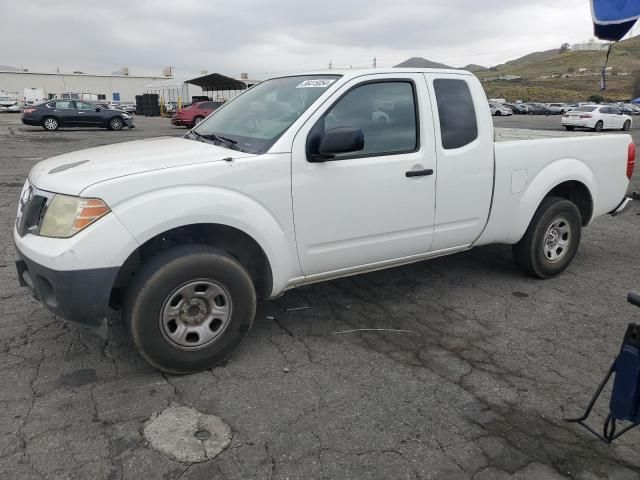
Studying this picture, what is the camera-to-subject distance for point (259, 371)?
3.25 meters

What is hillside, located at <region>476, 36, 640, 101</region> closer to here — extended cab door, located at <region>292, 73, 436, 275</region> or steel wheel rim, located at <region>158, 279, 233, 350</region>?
extended cab door, located at <region>292, 73, 436, 275</region>

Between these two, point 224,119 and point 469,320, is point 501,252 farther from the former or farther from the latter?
point 224,119

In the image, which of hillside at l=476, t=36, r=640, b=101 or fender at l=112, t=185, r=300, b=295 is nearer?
fender at l=112, t=185, r=300, b=295

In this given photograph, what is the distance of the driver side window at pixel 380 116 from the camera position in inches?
140

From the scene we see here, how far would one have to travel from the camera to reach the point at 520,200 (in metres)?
4.45

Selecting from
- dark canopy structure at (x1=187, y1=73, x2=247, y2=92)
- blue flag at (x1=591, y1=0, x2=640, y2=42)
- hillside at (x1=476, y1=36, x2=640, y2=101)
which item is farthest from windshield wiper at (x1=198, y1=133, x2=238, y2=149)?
hillside at (x1=476, y1=36, x2=640, y2=101)

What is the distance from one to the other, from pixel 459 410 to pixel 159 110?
46.5 meters

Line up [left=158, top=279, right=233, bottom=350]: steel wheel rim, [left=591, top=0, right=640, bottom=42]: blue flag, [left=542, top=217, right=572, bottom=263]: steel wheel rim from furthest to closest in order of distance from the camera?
1. [left=591, top=0, right=640, bottom=42]: blue flag
2. [left=542, top=217, right=572, bottom=263]: steel wheel rim
3. [left=158, top=279, right=233, bottom=350]: steel wheel rim

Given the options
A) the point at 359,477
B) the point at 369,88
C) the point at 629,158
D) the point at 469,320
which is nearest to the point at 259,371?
the point at 359,477

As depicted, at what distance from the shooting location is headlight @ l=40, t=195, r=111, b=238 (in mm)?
2756

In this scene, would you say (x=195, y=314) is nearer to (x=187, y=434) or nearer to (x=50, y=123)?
(x=187, y=434)

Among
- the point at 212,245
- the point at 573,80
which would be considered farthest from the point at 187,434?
the point at 573,80

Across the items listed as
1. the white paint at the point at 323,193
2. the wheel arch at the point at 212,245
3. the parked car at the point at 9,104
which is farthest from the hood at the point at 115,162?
the parked car at the point at 9,104

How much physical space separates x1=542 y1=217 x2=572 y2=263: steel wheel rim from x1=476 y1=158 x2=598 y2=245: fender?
343mm
